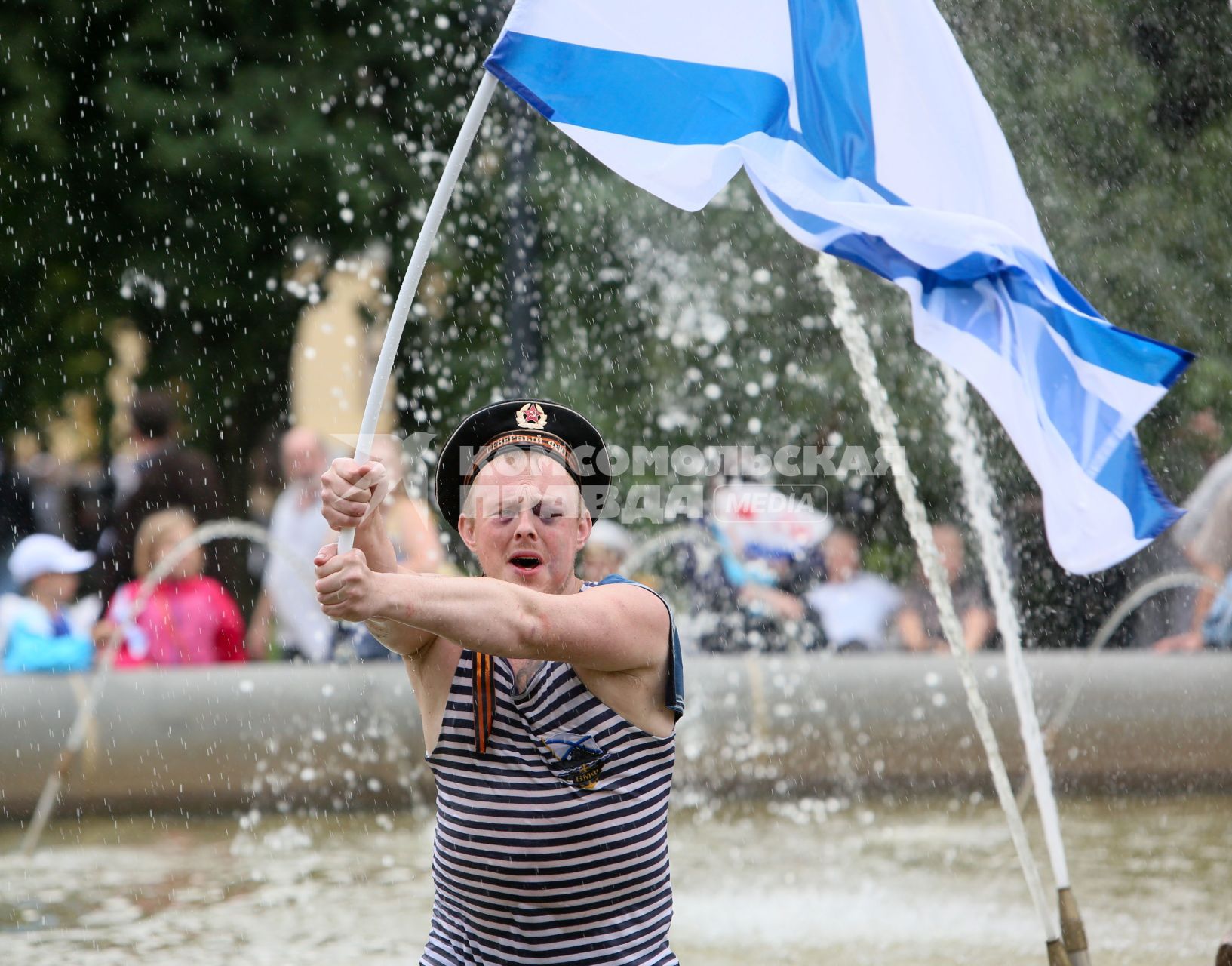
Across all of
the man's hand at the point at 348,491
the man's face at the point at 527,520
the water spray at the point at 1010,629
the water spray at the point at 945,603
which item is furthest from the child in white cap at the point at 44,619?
the man's hand at the point at 348,491

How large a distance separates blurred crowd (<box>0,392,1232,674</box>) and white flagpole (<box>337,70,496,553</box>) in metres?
4.25

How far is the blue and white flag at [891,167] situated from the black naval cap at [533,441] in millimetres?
802

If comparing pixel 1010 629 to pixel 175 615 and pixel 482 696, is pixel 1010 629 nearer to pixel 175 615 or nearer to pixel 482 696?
pixel 175 615

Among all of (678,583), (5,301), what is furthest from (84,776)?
(5,301)

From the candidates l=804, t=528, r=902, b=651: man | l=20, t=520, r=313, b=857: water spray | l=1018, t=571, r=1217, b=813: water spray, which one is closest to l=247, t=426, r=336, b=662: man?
l=20, t=520, r=313, b=857: water spray

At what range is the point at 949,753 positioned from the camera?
7.19 m

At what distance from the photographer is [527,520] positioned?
2793 millimetres

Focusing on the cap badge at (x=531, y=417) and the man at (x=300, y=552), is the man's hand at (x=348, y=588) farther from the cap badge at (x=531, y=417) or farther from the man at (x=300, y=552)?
the man at (x=300, y=552)

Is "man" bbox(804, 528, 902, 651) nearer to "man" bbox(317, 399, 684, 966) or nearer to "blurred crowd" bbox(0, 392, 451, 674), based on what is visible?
"blurred crowd" bbox(0, 392, 451, 674)

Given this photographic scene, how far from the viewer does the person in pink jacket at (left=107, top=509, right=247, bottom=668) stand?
7371 mm

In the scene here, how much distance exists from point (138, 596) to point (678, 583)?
9.69 ft

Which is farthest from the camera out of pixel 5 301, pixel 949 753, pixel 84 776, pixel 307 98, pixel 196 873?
pixel 5 301

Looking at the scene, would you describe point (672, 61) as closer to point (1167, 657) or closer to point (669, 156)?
point (669, 156)

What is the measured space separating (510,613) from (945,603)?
150 inches
